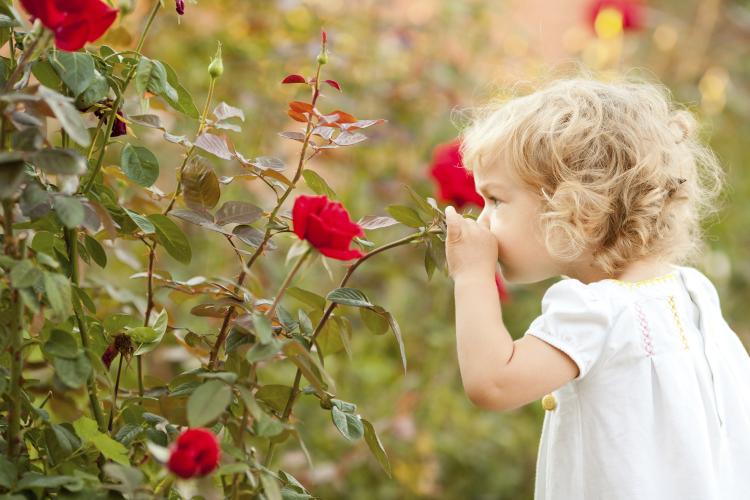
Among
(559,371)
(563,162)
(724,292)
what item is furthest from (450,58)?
(559,371)

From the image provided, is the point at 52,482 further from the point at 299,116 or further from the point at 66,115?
the point at 299,116

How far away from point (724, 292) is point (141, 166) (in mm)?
2176

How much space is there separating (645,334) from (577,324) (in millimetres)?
107

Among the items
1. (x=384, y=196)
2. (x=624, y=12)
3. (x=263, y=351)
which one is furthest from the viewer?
(x=624, y=12)

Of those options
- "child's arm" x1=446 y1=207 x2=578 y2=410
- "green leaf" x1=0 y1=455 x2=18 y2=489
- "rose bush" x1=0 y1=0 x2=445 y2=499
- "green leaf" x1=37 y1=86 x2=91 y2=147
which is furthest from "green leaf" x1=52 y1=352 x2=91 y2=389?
"child's arm" x1=446 y1=207 x2=578 y2=410

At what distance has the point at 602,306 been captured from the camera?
1.23 meters

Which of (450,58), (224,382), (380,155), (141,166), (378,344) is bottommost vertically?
(378,344)

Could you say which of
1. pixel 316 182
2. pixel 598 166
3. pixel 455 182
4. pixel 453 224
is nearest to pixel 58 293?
pixel 316 182

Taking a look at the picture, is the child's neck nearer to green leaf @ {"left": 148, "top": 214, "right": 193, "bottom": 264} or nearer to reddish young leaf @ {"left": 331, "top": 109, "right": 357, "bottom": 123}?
reddish young leaf @ {"left": 331, "top": 109, "right": 357, "bottom": 123}

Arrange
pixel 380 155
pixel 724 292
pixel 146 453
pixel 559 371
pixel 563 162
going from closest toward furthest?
1. pixel 146 453
2. pixel 559 371
3. pixel 563 162
4. pixel 380 155
5. pixel 724 292

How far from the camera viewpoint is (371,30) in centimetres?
269

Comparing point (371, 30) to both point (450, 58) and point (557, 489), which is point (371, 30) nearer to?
point (450, 58)

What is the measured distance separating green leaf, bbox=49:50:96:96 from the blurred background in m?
1.28

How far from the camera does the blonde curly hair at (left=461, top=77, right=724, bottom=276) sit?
1.29 metres
